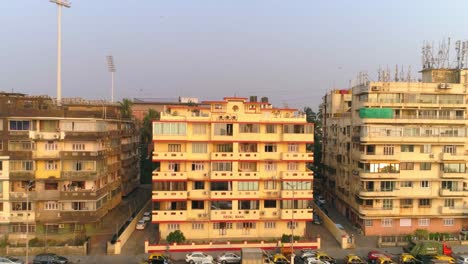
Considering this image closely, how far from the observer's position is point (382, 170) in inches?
1911

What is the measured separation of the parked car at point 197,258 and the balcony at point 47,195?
1590cm

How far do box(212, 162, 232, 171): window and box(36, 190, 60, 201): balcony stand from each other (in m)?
17.3

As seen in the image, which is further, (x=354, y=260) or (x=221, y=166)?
(x=221, y=166)

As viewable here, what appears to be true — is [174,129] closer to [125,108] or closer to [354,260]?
[125,108]

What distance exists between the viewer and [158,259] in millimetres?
39594

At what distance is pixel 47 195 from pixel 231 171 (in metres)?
20.3

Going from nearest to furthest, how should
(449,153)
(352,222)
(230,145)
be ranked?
(230,145)
(449,153)
(352,222)

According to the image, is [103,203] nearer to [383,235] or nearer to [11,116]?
[11,116]

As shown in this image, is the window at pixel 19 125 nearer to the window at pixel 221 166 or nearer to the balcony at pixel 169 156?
the balcony at pixel 169 156

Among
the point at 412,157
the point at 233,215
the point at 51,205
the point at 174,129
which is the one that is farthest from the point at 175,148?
the point at 412,157

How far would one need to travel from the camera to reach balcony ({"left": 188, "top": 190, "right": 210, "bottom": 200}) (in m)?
45.0

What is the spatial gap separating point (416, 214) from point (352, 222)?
814 centimetres

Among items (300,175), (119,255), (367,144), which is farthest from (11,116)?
(367,144)

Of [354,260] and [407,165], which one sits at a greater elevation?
[407,165]
